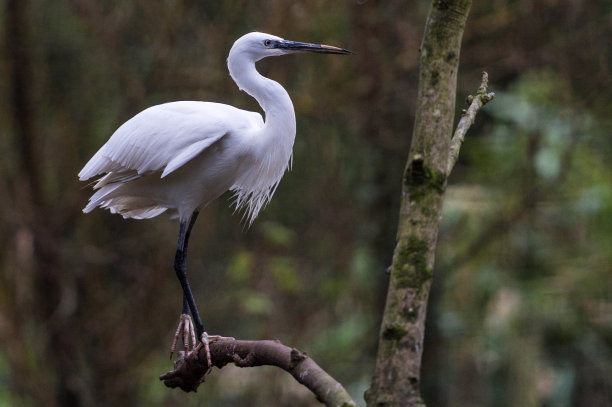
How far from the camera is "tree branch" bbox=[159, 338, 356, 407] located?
1.53m

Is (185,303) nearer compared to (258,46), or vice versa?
(258,46)

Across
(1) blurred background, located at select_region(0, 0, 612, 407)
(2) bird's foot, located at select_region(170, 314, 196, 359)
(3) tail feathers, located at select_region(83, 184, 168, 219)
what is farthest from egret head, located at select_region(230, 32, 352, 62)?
(1) blurred background, located at select_region(0, 0, 612, 407)

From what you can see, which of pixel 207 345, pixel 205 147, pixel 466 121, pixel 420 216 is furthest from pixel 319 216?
pixel 420 216

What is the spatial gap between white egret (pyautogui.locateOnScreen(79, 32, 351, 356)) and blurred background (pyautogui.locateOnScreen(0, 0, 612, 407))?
9.67 feet

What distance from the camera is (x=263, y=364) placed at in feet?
6.80

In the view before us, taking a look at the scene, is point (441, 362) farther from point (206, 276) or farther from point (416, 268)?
→ point (416, 268)

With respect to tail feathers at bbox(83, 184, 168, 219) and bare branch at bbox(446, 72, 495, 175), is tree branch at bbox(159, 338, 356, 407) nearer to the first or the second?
bare branch at bbox(446, 72, 495, 175)

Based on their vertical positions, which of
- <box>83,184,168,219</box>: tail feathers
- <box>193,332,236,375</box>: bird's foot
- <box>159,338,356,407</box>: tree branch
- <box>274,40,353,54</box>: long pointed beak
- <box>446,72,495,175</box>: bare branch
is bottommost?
<box>159,338,356,407</box>: tree branch

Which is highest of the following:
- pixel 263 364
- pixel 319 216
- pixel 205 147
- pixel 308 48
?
pixel 319 216

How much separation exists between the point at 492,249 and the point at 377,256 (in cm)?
108

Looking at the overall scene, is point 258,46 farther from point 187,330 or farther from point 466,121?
point 466,121

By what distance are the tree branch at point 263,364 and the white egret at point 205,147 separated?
30 cm

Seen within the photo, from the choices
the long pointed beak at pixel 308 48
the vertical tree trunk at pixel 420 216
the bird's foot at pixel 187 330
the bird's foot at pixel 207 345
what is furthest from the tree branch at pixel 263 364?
the long pointed beak at pixel 308 48

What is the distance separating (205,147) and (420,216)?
68.4 inches
